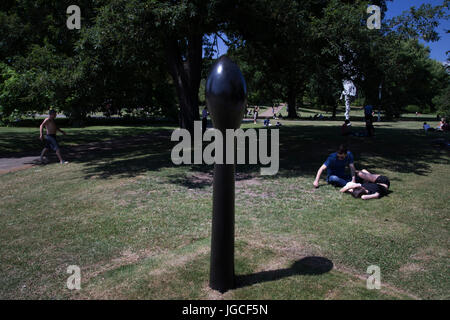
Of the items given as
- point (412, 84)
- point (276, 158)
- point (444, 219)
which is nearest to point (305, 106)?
point (412, 84)

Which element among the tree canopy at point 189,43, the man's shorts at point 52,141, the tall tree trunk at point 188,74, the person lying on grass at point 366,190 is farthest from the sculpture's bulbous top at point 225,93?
the tall tree trunk at point 188,74

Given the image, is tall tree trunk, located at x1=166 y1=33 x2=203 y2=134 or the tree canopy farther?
tall tree trunk, located at x1=166 y1=33 x2=203 y2=134

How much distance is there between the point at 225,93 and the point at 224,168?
729mm

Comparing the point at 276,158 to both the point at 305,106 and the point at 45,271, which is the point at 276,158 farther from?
the point at 305,106

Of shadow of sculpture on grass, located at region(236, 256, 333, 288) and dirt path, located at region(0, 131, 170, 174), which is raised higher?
dirt path, located at region(0, 131, 170, 174)

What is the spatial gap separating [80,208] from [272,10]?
841 cm

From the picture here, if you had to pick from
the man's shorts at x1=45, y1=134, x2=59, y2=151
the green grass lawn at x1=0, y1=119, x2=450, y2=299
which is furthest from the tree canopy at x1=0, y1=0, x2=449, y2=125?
the green grass lawn at x1=0, y1=119, x2=450, y2=299

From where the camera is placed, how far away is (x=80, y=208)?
6453mm

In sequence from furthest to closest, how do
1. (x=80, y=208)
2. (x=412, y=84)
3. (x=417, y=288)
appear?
(x=412, y=84) < (x=80, y=208) < (x=417, y=288)

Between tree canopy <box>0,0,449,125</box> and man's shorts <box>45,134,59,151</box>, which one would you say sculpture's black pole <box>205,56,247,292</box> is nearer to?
tree canopy <box>0,0,449,125</box>

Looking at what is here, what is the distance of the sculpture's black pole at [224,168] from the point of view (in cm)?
312

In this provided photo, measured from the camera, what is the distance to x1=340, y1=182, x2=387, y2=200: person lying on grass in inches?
277

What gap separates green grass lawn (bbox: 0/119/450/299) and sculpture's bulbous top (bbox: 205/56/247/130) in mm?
1797

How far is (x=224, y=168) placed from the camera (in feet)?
10.8
